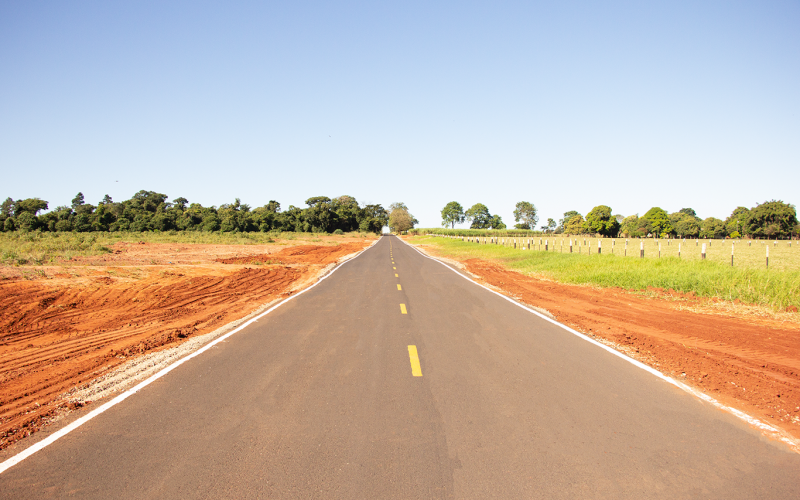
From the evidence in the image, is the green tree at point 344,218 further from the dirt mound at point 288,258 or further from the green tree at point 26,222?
the dirt mound at point 288,258

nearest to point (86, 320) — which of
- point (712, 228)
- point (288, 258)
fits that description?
point (288, 258)

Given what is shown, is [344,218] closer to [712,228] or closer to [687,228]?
[687,228]

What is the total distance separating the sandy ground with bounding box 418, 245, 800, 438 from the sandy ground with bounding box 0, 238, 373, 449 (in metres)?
8.38

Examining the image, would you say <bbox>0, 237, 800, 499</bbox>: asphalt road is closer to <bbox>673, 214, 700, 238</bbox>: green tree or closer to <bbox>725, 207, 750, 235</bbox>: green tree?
<bbox>725, 207, 750, 235</bbox>: green tree

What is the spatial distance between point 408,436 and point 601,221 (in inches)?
5258

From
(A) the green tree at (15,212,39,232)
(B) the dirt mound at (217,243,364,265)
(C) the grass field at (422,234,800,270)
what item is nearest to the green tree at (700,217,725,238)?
(C) the grass field at (422,234,800,270)

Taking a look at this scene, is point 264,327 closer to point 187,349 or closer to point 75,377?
point 187,349

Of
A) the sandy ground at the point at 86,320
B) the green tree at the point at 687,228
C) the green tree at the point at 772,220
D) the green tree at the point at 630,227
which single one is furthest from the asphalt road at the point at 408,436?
the green tree at the point at 687,228

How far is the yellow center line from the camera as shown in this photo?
6.35 metres

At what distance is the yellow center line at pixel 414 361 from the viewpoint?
6.35 meters

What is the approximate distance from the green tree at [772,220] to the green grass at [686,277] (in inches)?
3999

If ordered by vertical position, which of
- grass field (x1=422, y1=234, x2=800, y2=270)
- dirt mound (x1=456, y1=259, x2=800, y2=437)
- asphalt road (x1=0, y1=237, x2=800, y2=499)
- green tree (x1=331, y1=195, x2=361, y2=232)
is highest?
green tree (x1=331, y1=195, x2=361, y2=232)

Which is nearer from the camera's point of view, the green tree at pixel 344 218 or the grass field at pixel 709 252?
the grass field at pixel 709 252

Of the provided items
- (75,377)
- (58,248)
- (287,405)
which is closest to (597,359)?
(287,405)
